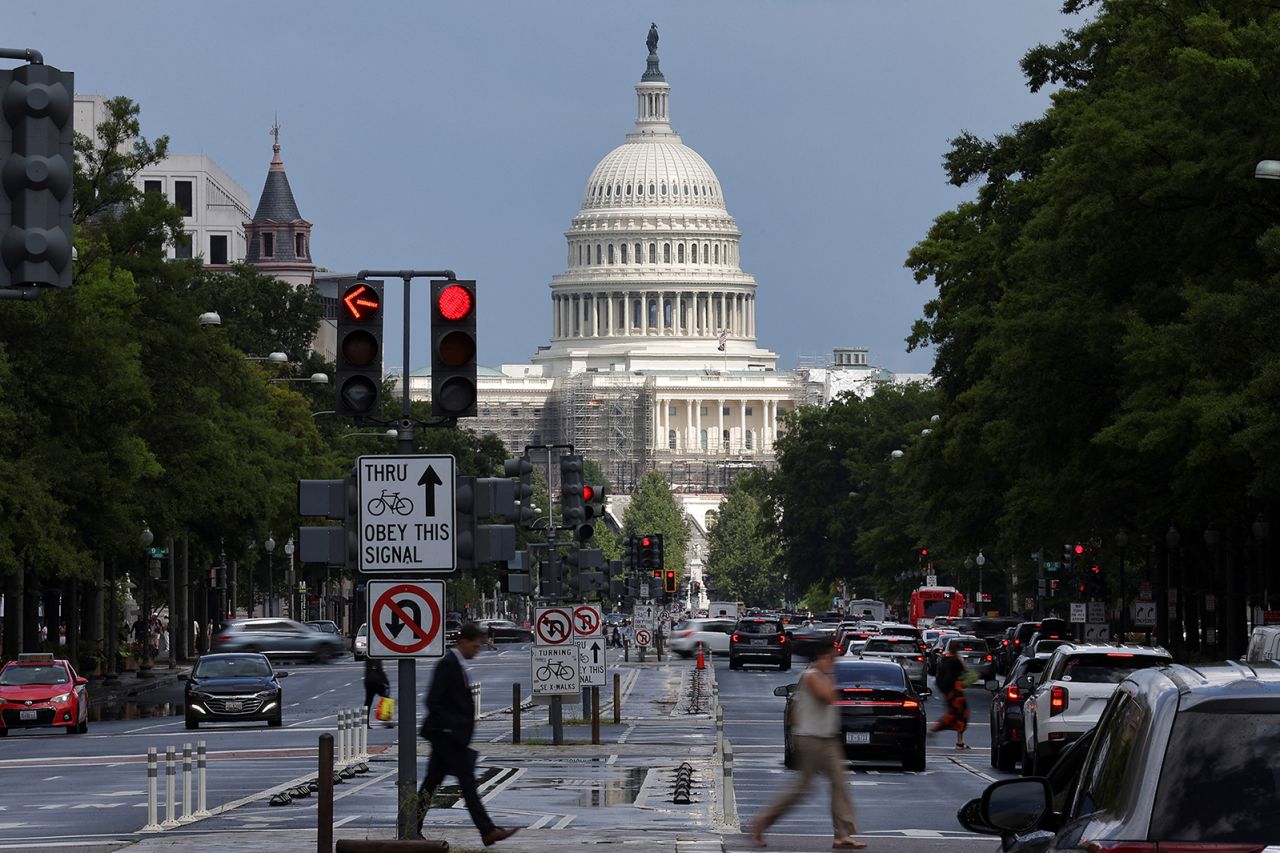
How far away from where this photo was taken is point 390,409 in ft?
450

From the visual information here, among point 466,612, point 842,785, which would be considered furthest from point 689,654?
point 842,785

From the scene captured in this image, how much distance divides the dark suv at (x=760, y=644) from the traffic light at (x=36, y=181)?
70.7 metres

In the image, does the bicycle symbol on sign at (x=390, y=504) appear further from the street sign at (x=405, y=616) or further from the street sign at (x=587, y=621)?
the street sign at (x=587, y=621)

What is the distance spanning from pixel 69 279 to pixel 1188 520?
42775 mm

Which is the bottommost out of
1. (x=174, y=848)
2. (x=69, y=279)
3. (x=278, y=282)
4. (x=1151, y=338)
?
(x=174, y=848)

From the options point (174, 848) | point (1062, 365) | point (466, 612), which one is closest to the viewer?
point (174, 848)

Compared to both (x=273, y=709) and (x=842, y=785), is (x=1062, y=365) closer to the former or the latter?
(x=273, y=709)

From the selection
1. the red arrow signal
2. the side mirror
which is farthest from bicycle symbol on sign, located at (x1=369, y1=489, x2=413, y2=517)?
the side mirror

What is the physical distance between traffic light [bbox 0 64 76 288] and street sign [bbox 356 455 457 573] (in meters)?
4.20

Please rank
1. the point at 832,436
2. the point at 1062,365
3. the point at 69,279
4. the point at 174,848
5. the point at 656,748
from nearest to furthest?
the point at 69,279
the point at 174,848
the point at 656,748
the point at 1062,365
the point at 832,436

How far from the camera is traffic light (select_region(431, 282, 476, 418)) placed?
18.5 metres

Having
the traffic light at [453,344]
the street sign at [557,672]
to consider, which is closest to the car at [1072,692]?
the street sign at [557,672]

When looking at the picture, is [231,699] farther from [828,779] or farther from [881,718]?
[828,779]

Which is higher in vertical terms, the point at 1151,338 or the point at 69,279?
the point at 1151,338
